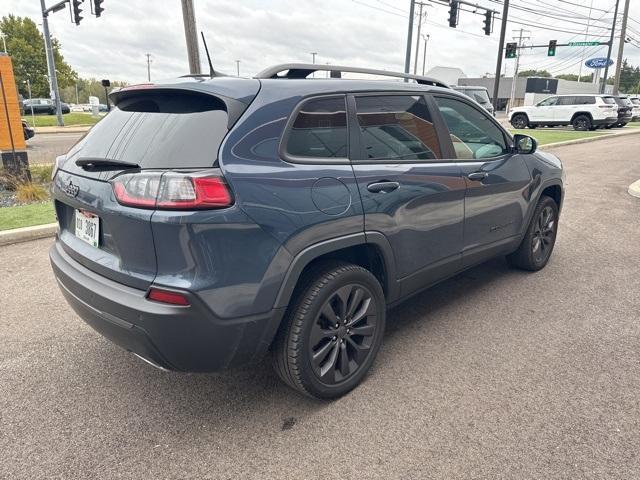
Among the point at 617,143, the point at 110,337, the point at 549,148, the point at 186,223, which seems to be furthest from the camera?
the point at 617,143

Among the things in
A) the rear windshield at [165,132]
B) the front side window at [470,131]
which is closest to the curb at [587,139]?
the front side window at [470,131]

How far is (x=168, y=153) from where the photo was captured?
2.23 metres

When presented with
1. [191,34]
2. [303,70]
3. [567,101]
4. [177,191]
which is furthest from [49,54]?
[177,191]

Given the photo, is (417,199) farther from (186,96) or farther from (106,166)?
(106,166)

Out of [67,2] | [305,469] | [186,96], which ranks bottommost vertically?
[305,469]

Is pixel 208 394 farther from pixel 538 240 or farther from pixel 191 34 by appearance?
pixel 191 34

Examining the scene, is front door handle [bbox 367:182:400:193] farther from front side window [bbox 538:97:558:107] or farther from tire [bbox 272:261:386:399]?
front side window [bbox 538:97:558:107]

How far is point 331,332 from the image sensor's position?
2.63m

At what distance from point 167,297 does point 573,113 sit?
2693 cm

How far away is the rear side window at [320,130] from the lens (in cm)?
246

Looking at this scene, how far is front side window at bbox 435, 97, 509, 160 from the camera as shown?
3449mm

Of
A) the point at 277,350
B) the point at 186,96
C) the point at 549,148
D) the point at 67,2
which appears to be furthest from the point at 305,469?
the point at 67,2

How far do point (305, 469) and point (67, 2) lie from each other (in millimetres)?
22783

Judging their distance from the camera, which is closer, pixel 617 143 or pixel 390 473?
pixel 390 473
